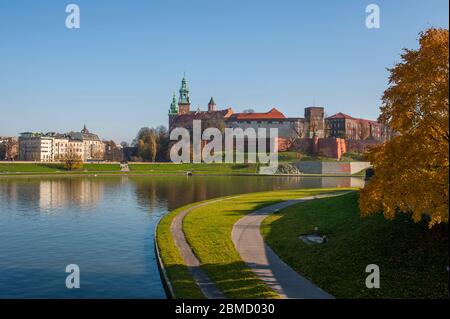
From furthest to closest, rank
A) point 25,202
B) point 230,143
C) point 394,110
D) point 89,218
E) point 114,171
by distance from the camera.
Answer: point 230,143
point 114,171
point 25,202
point 89,218
point 394,110

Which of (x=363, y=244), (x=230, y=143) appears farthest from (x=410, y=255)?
(x=230, y=143)

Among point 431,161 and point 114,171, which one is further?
point 114,171

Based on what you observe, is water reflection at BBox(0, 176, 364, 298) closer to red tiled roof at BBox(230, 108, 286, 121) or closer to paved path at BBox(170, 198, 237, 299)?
paved path at BBox(170, 198, 237, 299)

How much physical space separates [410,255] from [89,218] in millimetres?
28561

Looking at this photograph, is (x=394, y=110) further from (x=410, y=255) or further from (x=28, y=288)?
(x=28, y=288)

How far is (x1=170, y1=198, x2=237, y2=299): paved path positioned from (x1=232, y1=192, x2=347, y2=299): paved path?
2.45 metres

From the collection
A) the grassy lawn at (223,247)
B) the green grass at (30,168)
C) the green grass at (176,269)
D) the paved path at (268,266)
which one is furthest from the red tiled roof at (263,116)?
the green grass at (176,269)

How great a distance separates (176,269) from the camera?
21.2 metres

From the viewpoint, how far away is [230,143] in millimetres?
151375

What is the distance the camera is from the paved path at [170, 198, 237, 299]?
17.6 meters

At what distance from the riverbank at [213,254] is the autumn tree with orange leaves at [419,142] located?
618 cm

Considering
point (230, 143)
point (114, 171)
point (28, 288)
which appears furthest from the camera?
point (230, 143)

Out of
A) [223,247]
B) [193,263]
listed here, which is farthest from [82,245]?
[193,263]

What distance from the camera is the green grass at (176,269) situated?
17406 mm
